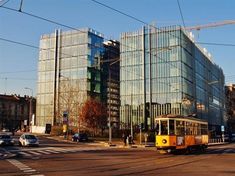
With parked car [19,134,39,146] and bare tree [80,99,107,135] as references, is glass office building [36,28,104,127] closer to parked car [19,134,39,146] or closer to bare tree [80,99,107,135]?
bare tree [80,99,107,135]

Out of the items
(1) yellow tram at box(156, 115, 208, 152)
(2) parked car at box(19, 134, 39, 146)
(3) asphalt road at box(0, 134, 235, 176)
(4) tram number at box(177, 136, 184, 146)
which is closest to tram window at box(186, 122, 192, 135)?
(1) yellow tram at box(156, 115, 208, 152)

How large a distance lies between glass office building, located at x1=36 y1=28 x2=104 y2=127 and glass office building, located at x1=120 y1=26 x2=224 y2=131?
1118 centimetres

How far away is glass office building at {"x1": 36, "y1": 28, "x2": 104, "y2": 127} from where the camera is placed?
104375 millimetres

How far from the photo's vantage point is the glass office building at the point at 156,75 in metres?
89.7

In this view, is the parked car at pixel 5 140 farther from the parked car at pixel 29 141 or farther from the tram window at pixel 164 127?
the tram window at pixel 164 127

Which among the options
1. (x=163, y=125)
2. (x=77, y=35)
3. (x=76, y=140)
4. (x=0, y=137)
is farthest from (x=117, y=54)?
(x=163, y=125)

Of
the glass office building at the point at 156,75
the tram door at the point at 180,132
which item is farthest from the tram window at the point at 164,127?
the glass office building at the point at 156,75

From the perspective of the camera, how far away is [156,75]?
91562 millimetres

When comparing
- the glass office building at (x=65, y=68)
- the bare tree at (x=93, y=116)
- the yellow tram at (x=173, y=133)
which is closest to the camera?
the yellow tram at (x=173, y=133)

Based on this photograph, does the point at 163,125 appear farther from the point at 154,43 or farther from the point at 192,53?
the point at 192,53

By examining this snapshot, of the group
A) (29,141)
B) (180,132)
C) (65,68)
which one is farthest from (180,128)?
(65,68)

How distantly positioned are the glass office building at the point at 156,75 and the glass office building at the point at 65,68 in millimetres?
11175

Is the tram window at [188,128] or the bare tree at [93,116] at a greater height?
the bare tree at [93,116]

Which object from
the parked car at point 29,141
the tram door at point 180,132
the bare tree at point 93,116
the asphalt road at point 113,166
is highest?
the bare tree at point 93,116
